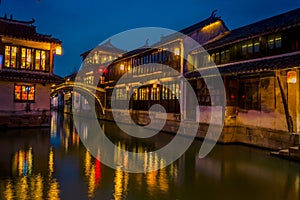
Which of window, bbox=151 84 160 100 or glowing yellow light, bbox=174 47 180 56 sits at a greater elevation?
glowing yellow light, bbox=174 47 180 56

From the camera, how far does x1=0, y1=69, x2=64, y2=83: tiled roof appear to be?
76.1ft

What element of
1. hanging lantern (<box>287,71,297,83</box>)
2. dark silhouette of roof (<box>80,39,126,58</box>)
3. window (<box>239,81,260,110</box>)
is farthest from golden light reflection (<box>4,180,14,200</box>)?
dark silhouette of roof (<box>80,39,126,58</box>)

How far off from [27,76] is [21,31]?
5250 mm

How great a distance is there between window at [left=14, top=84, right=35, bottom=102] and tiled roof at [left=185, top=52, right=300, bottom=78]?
16718mm

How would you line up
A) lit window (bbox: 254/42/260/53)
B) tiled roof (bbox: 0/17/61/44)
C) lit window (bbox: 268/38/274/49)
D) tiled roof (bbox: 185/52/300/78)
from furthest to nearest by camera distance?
tiled roof (bbox: 0/17/61/44) < lit window (bbox: 254/42/260/53) < lit window (bbox: 268/38/274/49) < tiled roof (bbox: 185/52/300/78)

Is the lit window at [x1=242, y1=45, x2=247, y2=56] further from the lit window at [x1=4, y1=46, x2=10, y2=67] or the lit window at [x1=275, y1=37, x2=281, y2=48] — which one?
the lit window at [x1=4, y1=46, x2=10, y2=67]

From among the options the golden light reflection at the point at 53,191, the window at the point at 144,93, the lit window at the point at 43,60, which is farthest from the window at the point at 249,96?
the lit window at the point at 43,60

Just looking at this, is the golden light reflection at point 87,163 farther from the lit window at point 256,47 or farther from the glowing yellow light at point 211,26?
the glowing yellow light at point 211,26

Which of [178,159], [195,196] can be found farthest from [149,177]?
[178,159]

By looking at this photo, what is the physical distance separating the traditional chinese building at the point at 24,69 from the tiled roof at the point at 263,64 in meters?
15.7

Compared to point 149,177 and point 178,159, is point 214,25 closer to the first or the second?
point 178,159

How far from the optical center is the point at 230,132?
19609mm

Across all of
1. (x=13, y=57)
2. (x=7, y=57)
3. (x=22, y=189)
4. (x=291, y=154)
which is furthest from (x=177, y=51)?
(x=22, y=189)

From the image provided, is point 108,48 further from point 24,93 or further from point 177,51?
point 177,51
